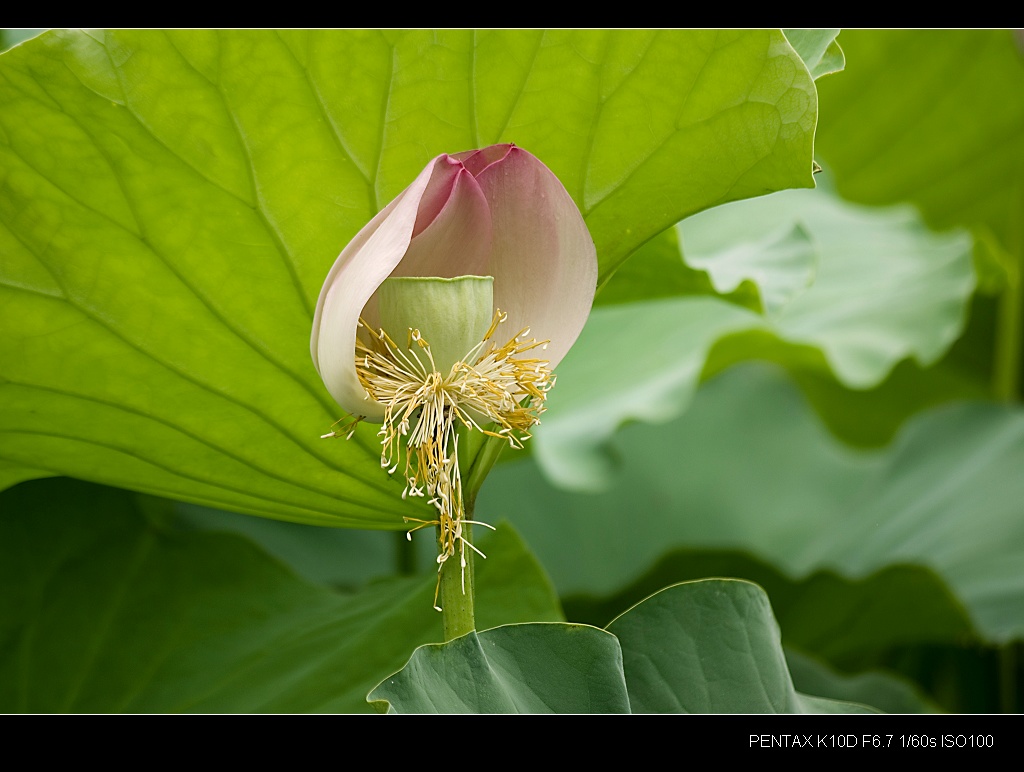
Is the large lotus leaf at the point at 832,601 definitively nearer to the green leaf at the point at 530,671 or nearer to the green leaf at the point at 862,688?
the green leaf at the point at 862,688

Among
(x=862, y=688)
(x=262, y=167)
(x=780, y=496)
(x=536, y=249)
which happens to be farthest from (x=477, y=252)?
(x=780, y=496)

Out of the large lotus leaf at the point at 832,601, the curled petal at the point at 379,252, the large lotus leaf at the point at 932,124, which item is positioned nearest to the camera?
the curled petal at the point at 379,252

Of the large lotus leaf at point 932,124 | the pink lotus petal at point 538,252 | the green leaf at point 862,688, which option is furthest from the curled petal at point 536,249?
the large lotus leaf at point 932,124

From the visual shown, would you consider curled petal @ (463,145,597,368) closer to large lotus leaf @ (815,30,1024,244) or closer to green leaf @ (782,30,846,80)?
green leaf @ (782,30,846,80)

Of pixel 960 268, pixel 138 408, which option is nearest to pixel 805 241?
pixel 960 268

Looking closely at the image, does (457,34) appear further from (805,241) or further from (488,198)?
(805,241)

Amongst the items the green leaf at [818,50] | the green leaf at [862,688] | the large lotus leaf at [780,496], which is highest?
the green leaf at [818,50]

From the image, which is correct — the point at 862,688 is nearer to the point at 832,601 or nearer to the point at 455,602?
the point at 832,601
